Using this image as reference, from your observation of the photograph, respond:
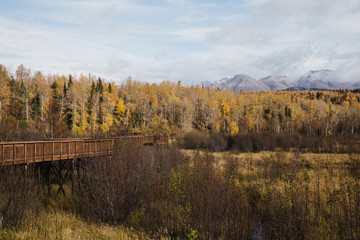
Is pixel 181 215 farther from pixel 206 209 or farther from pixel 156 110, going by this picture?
pixel 156 110

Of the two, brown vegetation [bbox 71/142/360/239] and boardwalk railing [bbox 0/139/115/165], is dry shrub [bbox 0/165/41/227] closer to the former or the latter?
brown vegetation [bbox 71/142/360/239]

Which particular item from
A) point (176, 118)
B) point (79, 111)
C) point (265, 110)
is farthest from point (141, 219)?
point (265, 110)

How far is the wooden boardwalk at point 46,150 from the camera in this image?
12.6m

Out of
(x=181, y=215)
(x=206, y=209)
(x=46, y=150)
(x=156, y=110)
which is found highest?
(x=156, y=110)

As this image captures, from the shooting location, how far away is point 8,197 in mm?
8766

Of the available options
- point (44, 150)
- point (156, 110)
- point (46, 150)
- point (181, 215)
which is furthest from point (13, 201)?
point (156, 110)

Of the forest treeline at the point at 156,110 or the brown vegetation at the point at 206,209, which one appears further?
the forest treeline at the point at 156,110

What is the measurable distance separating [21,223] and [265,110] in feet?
343

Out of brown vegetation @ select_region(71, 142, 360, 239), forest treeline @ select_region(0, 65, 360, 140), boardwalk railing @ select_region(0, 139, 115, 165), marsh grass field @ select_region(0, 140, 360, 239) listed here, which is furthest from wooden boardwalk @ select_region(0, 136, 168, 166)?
forest treeline @ select_region(0, 65, 360, 140)

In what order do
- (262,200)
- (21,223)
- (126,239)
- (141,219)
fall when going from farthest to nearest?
1. (262,200)
2. (141,219)
3. (21,223)
4. (126,239)

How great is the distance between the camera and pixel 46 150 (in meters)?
14.8

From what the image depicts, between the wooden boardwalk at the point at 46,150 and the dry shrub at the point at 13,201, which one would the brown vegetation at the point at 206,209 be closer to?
the wooden boardwalk at the point at 46,150

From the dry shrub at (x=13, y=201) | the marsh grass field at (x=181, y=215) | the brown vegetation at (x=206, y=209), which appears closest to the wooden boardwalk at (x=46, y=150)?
the brown vegetation at (x=206, y=209)

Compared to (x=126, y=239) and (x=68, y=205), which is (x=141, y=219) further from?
(x=68, y=205)
